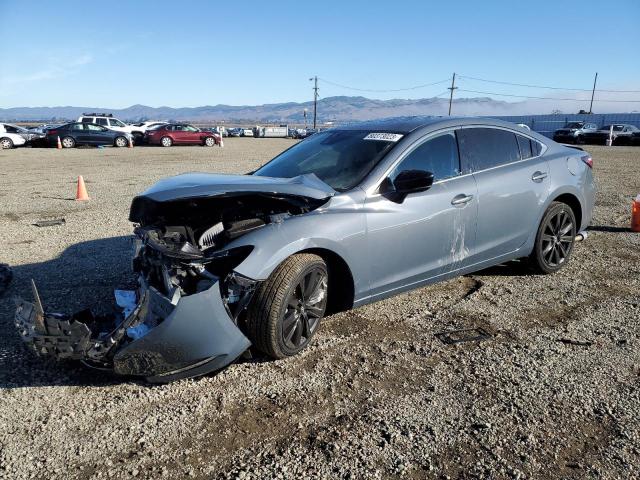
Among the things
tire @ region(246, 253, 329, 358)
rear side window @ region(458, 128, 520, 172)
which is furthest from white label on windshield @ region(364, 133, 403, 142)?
tire @ region(246, 253, 329, 358)

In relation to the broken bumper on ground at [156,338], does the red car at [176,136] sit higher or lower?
higher

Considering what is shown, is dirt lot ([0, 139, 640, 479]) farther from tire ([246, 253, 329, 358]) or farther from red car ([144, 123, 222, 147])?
red car ([144, 123, 222, 147])

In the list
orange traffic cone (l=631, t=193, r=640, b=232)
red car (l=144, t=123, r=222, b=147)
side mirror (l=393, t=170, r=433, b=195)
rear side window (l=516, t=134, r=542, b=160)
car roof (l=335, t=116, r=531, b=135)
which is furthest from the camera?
red car (l=144, t=123, r=222, b=147)

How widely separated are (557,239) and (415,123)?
2108mm

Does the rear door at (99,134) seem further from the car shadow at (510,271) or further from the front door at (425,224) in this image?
the front door at (425,224)

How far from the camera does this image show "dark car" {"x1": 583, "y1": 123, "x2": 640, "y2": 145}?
34.4 meters

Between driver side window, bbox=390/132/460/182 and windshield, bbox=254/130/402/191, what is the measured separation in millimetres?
193

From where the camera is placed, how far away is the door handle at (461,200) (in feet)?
13.9

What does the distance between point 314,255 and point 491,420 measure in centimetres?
152

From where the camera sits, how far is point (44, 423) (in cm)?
282

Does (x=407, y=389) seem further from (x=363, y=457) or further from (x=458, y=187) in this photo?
(x=458, y=187)

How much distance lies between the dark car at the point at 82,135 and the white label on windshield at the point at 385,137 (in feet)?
93.0

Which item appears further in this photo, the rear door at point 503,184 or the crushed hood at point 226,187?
the rear door at point 503,184

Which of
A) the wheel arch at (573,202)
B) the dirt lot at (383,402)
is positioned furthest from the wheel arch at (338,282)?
the wheel arch at (573,202)
